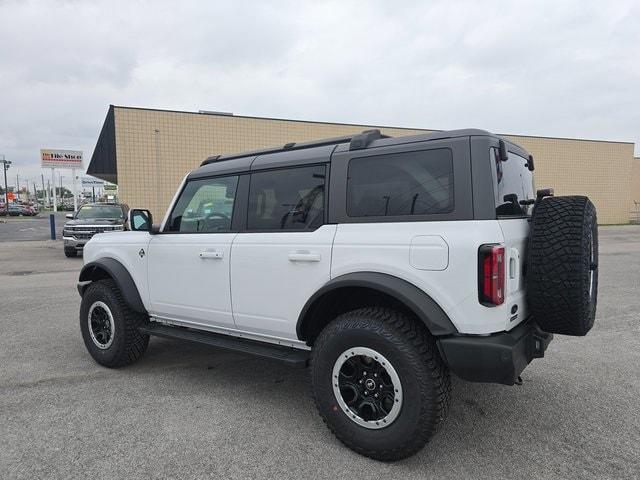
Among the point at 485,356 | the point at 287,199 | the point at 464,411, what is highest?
the point at 287,199

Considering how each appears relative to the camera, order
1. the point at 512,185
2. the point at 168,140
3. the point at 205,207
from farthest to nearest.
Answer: the point at 168,140, the point at 205,207, the point at 512,185

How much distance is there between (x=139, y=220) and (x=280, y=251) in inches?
64.4

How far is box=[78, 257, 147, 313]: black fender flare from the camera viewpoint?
4.21 meters

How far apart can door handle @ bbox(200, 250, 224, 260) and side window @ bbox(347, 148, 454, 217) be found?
115 cm

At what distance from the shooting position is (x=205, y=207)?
3949 mm

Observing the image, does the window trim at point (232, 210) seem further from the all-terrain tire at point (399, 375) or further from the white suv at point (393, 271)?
the all-terrain tire at point (399, 375)

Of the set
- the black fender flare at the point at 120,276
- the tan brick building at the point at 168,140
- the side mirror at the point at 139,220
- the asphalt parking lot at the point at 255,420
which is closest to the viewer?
the asphalt parking lot at the point at 255,420

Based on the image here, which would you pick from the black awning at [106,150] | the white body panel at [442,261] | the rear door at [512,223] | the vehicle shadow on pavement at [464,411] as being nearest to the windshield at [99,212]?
the black awning at [106,150]

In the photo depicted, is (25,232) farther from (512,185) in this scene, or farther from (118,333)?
(512,185)

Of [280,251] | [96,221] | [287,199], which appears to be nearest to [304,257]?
[280,251]

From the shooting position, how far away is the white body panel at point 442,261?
2.51 metres

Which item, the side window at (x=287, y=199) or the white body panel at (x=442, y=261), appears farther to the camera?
the side window at (x=287, y=199)

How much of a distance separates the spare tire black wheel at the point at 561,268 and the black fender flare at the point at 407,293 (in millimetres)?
603

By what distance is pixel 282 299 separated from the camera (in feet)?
10.6
